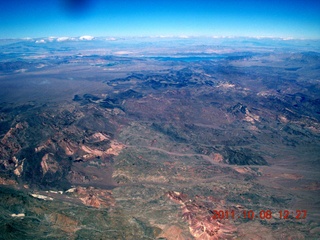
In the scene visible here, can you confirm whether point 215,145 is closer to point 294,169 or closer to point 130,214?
point 294,169

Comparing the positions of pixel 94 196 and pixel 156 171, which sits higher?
pixel 94 196
